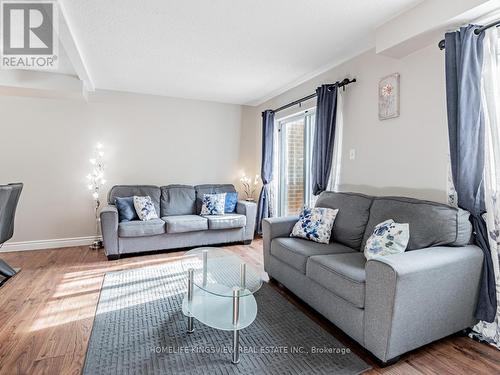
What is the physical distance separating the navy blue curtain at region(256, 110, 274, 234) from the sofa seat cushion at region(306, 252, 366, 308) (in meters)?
2.51

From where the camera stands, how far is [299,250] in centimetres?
243

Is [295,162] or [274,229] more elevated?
[295,162]

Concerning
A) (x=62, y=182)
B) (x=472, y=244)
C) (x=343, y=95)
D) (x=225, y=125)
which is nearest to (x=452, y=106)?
(x=472, y=244)

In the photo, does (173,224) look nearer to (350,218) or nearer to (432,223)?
(350,218)

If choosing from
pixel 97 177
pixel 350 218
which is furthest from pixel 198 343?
pixel 97 177

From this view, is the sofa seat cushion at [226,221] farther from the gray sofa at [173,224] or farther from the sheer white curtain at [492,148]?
the sheer white curtain at [492,148]

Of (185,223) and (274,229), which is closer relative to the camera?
(274,229)

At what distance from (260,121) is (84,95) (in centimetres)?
278

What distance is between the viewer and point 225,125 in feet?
17.2

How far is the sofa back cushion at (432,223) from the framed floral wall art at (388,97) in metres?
0.89

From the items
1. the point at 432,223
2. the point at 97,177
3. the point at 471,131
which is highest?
the point at 471,131

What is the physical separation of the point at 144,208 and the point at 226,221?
1168 millimetres

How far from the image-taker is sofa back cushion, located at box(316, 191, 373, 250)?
2.55 meters

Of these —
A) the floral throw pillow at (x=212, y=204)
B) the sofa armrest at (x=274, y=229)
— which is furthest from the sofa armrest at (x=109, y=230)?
the sofa armrest at (x=274, y=229)
